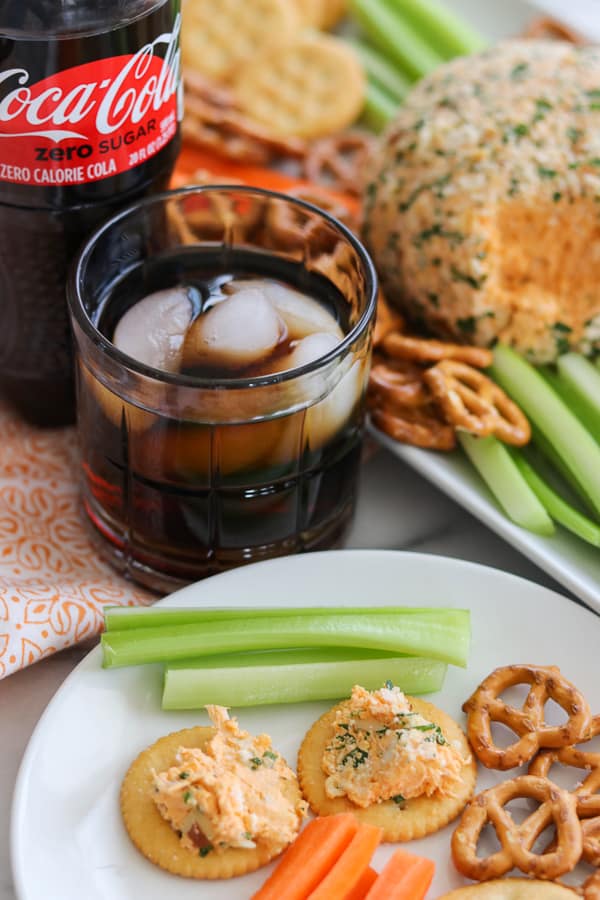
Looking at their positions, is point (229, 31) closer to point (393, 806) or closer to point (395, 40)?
point (395, 40)

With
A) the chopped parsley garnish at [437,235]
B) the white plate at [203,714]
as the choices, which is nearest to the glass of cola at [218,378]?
the white plate at [203,714]

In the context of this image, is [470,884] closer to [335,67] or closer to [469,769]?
[469,769]

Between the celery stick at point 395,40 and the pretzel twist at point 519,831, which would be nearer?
the pretzel twist at point 519,831

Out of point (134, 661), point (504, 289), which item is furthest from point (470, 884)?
point (504, 289)

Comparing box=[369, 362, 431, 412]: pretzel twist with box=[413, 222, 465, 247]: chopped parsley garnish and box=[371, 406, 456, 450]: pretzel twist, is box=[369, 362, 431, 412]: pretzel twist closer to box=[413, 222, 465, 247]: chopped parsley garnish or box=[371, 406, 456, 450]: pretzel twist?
box=[371, 406, 456, 450]: pretzel twist

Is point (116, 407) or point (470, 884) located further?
point (116, 407)

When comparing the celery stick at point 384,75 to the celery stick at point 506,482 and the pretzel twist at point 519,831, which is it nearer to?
the celery stick at point 506,482

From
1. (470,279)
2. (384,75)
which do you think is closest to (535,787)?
(470,279)
